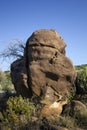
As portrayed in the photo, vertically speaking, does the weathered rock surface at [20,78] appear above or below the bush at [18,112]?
above

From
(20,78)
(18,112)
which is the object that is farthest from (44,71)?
(18,112)

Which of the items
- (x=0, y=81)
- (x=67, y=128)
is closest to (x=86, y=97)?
(x=67, y=128)

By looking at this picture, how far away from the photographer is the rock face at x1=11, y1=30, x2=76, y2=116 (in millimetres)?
17172

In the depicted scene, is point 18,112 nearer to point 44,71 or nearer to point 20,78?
point 20,78

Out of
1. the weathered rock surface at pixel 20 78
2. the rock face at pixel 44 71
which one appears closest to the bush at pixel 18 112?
the rock face at pixel 44 71

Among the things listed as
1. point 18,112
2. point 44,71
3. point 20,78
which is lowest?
point 18,112

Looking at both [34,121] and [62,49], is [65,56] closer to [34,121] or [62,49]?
[62,49]

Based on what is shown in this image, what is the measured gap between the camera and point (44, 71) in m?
17.3

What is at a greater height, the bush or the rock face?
the rock face

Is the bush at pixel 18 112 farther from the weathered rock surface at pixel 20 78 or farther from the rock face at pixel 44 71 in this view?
the weathered rock surface at pixel 20 78

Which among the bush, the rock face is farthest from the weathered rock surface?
the bush

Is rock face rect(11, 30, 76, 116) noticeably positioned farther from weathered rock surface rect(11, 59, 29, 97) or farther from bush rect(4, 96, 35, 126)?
bush rect(4, 96, 35, 126)

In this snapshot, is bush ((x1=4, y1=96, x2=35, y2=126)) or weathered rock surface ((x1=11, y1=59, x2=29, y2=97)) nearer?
bush ((x1=4, y1=96, x2=35, y2=126))

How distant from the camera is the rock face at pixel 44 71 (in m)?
17.2
